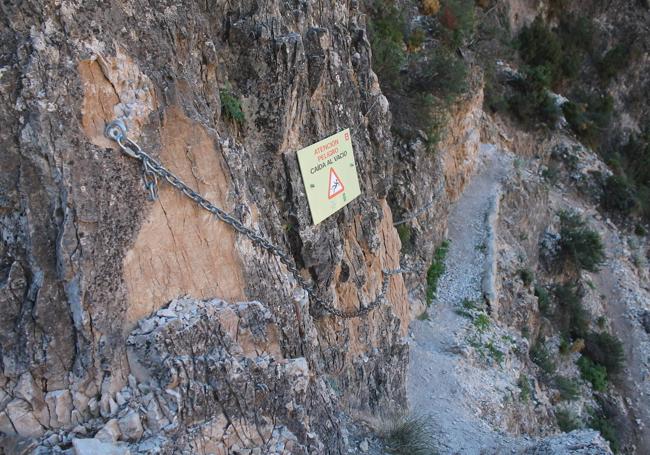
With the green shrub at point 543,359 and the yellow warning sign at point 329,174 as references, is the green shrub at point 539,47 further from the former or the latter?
the yellow warning sign at point 329,174

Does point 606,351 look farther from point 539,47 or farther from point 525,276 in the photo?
point 539,47

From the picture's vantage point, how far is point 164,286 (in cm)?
391

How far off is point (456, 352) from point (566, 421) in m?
3.69

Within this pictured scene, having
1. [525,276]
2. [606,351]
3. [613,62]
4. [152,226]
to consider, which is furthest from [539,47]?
[152,226]

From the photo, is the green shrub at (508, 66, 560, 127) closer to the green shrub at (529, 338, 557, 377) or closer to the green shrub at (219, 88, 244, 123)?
the green shrub at (529, 338, 557, 377)

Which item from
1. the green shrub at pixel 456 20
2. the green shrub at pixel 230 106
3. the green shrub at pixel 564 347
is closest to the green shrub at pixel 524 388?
the green shrub at pixel 564 347

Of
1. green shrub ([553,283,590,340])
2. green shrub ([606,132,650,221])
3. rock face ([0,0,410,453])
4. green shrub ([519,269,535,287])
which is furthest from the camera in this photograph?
green shrub ([606,132,650,221])

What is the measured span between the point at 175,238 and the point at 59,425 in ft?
5.18

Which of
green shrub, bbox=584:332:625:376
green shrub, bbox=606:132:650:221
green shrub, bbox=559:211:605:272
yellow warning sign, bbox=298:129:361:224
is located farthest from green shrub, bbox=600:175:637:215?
yellow warning sign, bbox=298:129:361:224

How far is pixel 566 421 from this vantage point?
1097 centimetres

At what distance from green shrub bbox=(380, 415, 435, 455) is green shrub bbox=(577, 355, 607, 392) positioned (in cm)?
975

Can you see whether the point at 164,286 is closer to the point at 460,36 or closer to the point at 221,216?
the point at 221,216

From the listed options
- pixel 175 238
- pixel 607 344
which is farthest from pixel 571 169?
pixel 175 238

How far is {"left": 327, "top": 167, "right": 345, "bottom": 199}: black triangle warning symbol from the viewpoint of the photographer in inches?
247
